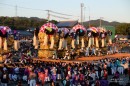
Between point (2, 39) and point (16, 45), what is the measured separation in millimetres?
1489

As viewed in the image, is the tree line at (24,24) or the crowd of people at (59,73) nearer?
the crowd of people at (59,73)

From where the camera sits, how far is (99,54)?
1558 inches

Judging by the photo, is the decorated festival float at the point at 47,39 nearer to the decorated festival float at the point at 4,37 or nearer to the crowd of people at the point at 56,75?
the decorated festival float at the point at 4,37

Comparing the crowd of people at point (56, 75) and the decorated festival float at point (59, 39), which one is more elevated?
the decorated festival float at point (59, 39)

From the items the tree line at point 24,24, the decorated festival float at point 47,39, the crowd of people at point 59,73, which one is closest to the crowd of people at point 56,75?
the crowd of people at point 59,73

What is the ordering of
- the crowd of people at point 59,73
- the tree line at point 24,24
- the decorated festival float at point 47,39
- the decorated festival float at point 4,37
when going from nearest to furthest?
the crowd of people at point 59,73 < the decorated festival float at point 4,37 < the decorated festival float at point 47,39 < the tree line at point 24,24

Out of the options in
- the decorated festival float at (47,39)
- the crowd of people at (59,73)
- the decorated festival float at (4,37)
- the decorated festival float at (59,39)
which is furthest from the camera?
the decorated festival float at (59,39)

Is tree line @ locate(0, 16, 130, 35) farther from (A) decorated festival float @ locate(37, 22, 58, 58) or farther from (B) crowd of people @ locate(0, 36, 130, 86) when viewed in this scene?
(B) crowd of people @ locate(0, 36, 130, 86)

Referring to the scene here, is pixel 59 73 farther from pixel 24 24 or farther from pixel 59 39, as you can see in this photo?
pixel 24 24

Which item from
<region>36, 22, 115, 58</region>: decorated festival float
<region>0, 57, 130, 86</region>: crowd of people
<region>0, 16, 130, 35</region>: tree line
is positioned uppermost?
<region>0, 16, 130, 35</region>: tree line

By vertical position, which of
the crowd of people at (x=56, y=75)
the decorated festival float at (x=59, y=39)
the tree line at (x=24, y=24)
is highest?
the tree line at (x=24, y=24)

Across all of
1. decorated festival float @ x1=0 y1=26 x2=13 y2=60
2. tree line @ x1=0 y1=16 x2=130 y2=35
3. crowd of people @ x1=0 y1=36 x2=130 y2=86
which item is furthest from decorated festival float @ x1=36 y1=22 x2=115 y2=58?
tree line @ x1=0 y1=16 x2=130 y2=35

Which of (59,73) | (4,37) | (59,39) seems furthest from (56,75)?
(59,39)

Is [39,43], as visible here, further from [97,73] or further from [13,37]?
[97,73]
